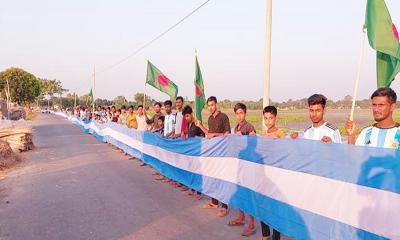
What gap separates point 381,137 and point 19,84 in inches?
3152

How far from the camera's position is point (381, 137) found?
402cm

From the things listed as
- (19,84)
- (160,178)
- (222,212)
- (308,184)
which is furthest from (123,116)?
(19,84)

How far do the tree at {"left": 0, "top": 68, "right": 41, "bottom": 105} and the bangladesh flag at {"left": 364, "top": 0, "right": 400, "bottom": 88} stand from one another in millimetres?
77809

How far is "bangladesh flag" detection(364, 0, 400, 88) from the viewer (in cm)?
463

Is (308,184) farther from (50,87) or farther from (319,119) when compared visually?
(50,87)

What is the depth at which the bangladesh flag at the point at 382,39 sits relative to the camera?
4.63 meters

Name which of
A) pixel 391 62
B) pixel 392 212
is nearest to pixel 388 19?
pixel 391 62

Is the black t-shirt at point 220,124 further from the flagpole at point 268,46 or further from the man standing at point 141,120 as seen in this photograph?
the man standing at point 141,120

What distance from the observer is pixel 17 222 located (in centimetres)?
606

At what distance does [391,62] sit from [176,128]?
5.98 metres

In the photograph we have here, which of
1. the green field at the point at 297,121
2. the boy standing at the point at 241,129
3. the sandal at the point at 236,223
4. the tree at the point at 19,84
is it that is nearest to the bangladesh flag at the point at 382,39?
the boy standing at the point at 241,129

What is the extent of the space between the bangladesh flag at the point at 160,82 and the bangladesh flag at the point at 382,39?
28.3ft

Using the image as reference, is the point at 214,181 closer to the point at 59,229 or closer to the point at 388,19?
the point at 59,229

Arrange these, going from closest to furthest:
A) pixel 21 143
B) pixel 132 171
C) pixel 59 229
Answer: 1. pixel 59 229
2. pixel 132 171
3. pixel 21 143
